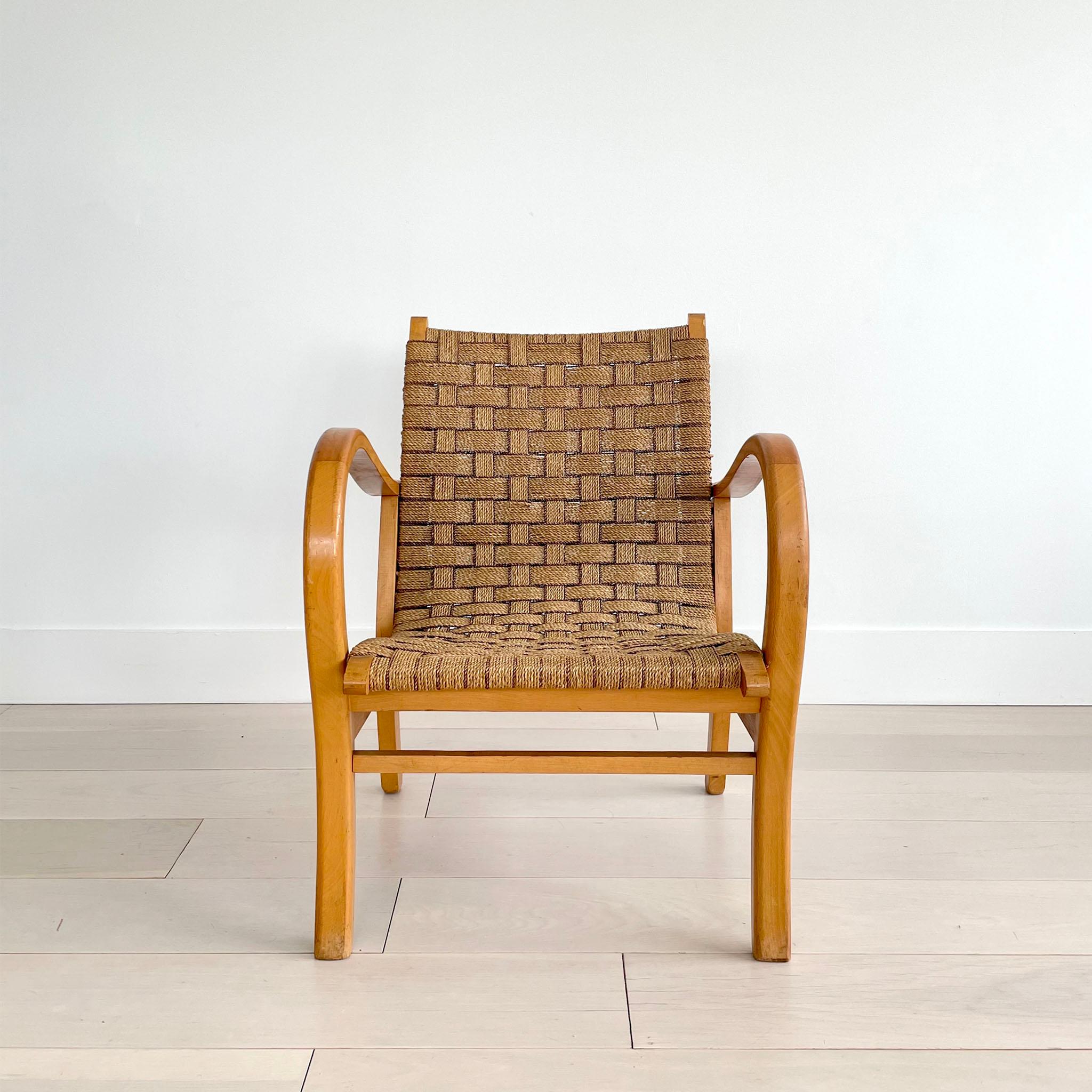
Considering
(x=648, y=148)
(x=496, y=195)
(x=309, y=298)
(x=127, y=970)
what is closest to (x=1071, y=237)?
(x=648, y=148)

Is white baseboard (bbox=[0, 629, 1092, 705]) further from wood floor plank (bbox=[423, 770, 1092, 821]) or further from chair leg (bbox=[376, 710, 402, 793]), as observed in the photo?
chair leg (bbox=[376, 710, 402, 793])

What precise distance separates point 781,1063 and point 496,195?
59.8 inches

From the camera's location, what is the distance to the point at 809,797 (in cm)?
148

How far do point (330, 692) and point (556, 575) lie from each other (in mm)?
476

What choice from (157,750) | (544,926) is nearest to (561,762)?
(544,926)

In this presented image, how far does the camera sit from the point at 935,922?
3.63ft

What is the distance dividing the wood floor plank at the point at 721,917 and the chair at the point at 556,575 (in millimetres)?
98

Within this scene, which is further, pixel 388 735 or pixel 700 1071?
pixel 388 735

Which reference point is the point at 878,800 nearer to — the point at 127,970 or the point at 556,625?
the point at 556,625

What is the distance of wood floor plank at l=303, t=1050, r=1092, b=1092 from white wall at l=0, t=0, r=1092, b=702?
108cm

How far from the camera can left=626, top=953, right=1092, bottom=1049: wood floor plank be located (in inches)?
35.6

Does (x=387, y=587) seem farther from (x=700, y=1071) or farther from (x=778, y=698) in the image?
(x=700, y=1071)

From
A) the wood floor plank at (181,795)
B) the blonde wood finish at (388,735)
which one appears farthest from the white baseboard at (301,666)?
the blonde wood finish at (388,735)

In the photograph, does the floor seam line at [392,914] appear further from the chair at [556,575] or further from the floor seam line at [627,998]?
the floor seam line at [627,998]
